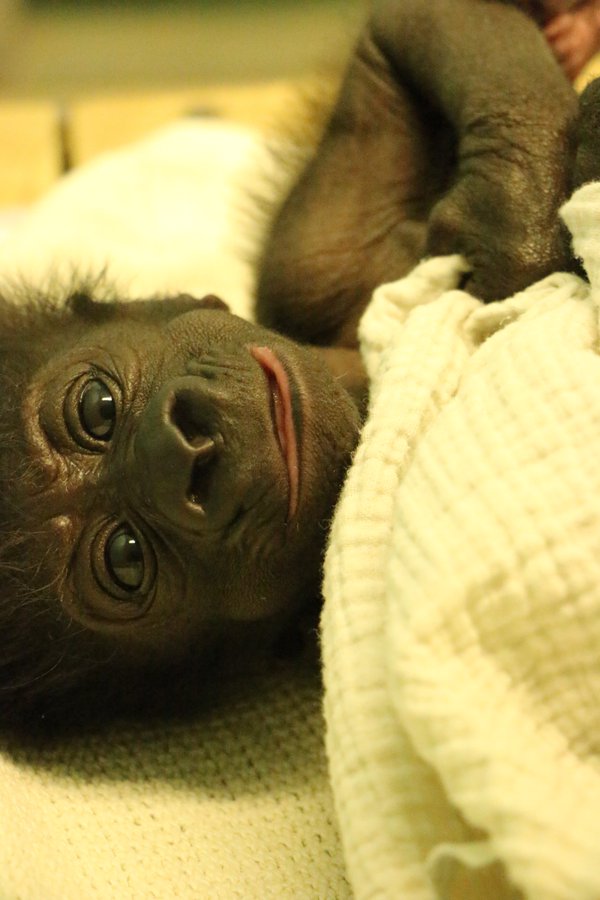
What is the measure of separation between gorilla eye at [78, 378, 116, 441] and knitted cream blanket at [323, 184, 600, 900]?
35cm

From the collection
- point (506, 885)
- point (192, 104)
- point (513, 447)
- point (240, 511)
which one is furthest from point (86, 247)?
point (506, 885)

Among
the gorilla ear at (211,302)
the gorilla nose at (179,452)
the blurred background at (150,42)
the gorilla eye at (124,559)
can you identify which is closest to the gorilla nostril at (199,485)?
the gorilla nose at (179,452)

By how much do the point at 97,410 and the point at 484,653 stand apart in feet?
1.71

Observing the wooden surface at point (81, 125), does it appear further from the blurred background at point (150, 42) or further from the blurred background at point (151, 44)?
the blurred background at point (150, 42)

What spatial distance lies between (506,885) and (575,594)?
0.18 m

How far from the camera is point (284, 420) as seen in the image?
2.98ft

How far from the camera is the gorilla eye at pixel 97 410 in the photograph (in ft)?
3.24

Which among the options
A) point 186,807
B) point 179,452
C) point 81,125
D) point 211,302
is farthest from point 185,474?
point 81,125

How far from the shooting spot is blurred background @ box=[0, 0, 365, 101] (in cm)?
387

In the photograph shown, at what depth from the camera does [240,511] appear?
89 centimetres

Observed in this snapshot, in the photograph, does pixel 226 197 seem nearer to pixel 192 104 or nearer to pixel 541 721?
pixel 192 104

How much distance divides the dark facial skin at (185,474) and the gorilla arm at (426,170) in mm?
234

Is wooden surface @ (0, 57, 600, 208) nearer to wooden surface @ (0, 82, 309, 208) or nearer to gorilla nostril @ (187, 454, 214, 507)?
wooden surface @ (0, 82, 309, 208)

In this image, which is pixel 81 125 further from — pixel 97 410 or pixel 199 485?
pixel 199 485
